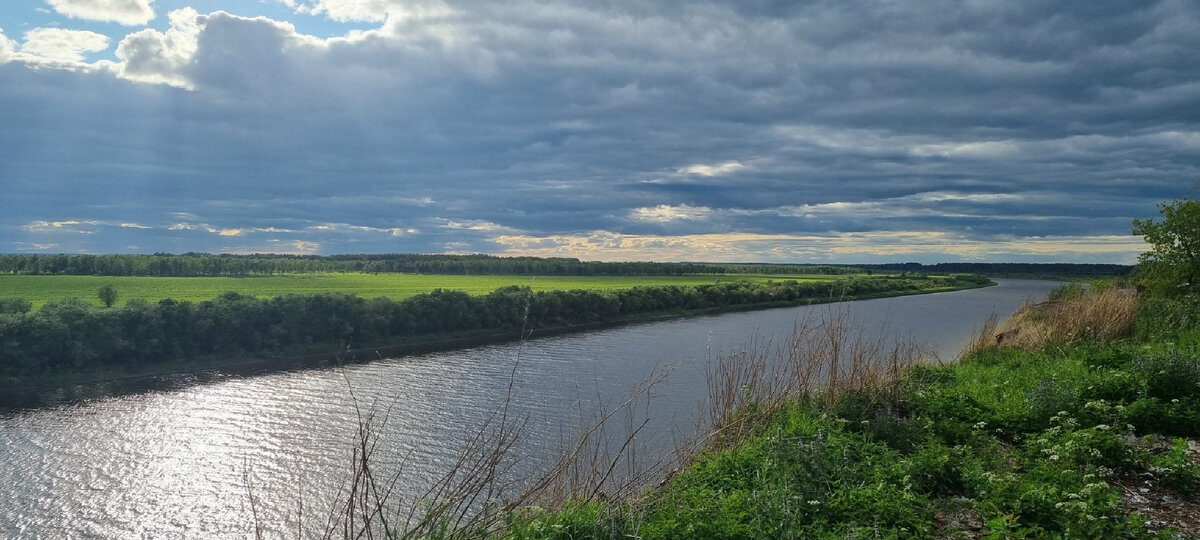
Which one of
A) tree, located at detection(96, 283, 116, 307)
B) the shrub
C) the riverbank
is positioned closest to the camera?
the shrub

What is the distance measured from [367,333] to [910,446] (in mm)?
40915

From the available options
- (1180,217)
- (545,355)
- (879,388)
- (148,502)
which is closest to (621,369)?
(545,355)

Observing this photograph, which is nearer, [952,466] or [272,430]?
[952,466]

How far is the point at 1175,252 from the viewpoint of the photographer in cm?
1738

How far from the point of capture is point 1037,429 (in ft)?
20.5

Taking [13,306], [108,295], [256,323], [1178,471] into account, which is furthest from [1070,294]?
[108,295]

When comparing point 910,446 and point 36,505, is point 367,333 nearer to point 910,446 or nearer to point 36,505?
point 36,505

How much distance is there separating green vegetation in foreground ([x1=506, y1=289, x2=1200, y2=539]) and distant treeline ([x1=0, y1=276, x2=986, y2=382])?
17844mm

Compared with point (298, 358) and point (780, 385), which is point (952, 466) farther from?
point (298, 358)

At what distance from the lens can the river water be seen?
17328 mm

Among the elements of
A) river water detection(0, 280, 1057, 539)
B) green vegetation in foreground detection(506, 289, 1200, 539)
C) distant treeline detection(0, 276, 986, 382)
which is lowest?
river water detection(0, 280, 1057, 539)

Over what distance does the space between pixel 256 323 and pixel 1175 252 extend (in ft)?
134

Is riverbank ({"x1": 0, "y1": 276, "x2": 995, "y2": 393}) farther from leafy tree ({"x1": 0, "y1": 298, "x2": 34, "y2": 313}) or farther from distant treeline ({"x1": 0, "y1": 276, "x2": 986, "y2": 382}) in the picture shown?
leafy tree ({"x1": 0, "y1": 298, "x2": 34, "y2": 313})

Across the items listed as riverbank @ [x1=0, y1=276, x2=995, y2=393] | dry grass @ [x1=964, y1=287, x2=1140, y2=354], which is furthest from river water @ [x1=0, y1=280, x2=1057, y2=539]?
dry grass @ [x1=964, y1=287, x2=1140, y2=354]
